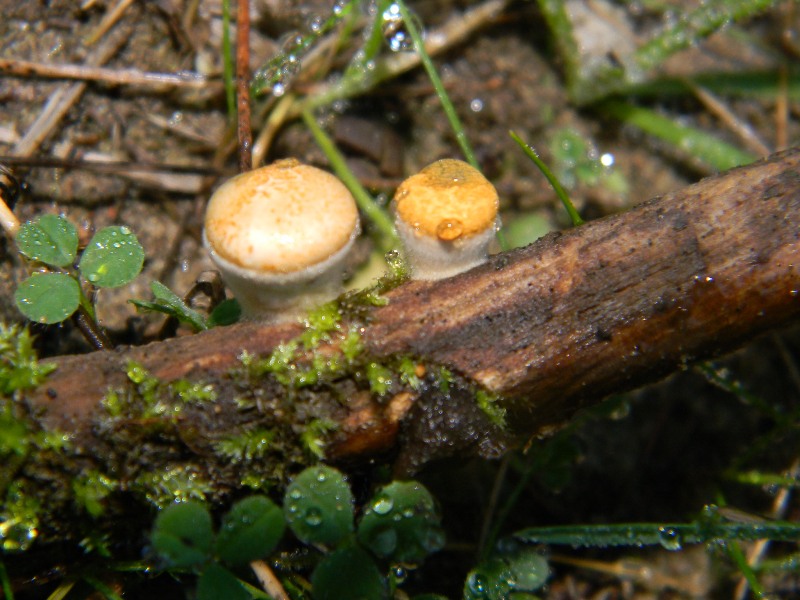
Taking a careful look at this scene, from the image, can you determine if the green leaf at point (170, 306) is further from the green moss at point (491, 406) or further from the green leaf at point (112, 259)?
the green moss at point (491, 406)

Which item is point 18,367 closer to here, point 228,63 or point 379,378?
point 379,378

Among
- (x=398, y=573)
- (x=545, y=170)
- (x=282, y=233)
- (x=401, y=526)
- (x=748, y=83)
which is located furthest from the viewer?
(x=748, y=83)

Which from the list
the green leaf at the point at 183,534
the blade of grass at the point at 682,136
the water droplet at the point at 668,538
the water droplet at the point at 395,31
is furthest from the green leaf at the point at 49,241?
the blade of grass at the point at 682,136

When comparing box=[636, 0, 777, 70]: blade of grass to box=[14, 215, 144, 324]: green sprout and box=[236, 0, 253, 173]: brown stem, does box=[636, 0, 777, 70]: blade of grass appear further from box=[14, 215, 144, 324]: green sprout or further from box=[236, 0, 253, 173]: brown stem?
box=[14, 215, 144, 324]: green sprout

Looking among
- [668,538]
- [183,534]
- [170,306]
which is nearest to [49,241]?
[170,306]

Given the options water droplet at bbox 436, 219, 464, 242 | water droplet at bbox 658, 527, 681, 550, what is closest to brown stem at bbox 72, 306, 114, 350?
water droplet at bbox 436, 219, 464, 242

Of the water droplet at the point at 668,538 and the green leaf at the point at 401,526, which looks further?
the water droplet at the point at 668,538
